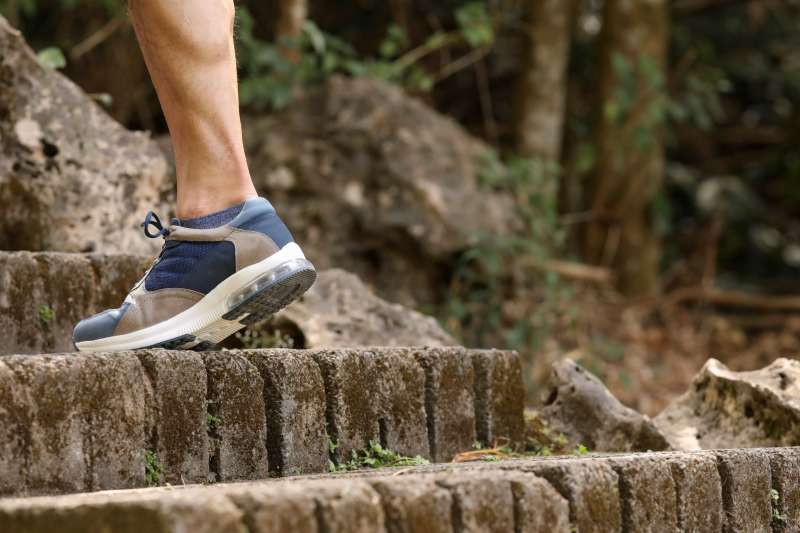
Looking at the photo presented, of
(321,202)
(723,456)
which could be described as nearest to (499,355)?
(723,456)

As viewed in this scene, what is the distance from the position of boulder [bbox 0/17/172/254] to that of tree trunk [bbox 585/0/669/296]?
395cm

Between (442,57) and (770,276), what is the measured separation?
3411mm

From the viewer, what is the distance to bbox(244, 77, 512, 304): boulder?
543 centimetres

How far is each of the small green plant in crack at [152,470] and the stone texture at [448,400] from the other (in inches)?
29.2

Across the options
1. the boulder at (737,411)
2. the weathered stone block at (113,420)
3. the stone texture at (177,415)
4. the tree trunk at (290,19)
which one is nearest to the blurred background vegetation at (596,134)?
the tree trunk at (290,19)

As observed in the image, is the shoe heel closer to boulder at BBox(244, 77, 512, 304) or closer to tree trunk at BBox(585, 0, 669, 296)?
boulder at BBox(244, 77, 512, 304)

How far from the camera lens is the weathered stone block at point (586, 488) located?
2.09 metres

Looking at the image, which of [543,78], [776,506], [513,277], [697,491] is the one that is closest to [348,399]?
[697,491]

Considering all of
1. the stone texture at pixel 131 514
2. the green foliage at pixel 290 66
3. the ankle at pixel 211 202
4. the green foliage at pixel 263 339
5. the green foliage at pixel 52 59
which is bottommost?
the stone texture at pixel 131 514

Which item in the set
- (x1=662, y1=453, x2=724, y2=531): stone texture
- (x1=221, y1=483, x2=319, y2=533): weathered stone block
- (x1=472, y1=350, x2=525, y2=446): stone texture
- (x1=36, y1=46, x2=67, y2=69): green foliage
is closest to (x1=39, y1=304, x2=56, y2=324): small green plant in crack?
(x1=472, y1=350, x2=525, y2=446): stone texture

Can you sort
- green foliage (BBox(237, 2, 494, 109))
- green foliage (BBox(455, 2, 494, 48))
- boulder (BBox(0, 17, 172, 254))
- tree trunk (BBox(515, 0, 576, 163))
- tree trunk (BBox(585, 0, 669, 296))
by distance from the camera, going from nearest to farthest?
boulder (BBox(0, 17, 172, 254)) → green foliage (BBox(237, 2, 494, 109)) → green foliage (BBox(455, 2, 494, 48)) → tree trunk (BBox(515, 0, 576, 163)) → tree trunk (BBox(585, 0, 669, 296))

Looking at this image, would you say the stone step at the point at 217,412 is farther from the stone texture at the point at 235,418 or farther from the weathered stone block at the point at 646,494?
the weathered stone block at the point at 646,494

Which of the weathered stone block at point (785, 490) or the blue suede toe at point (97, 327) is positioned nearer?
the blue suede toe at point (97, 327)

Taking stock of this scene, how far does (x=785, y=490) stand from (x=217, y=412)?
125 centimetres
